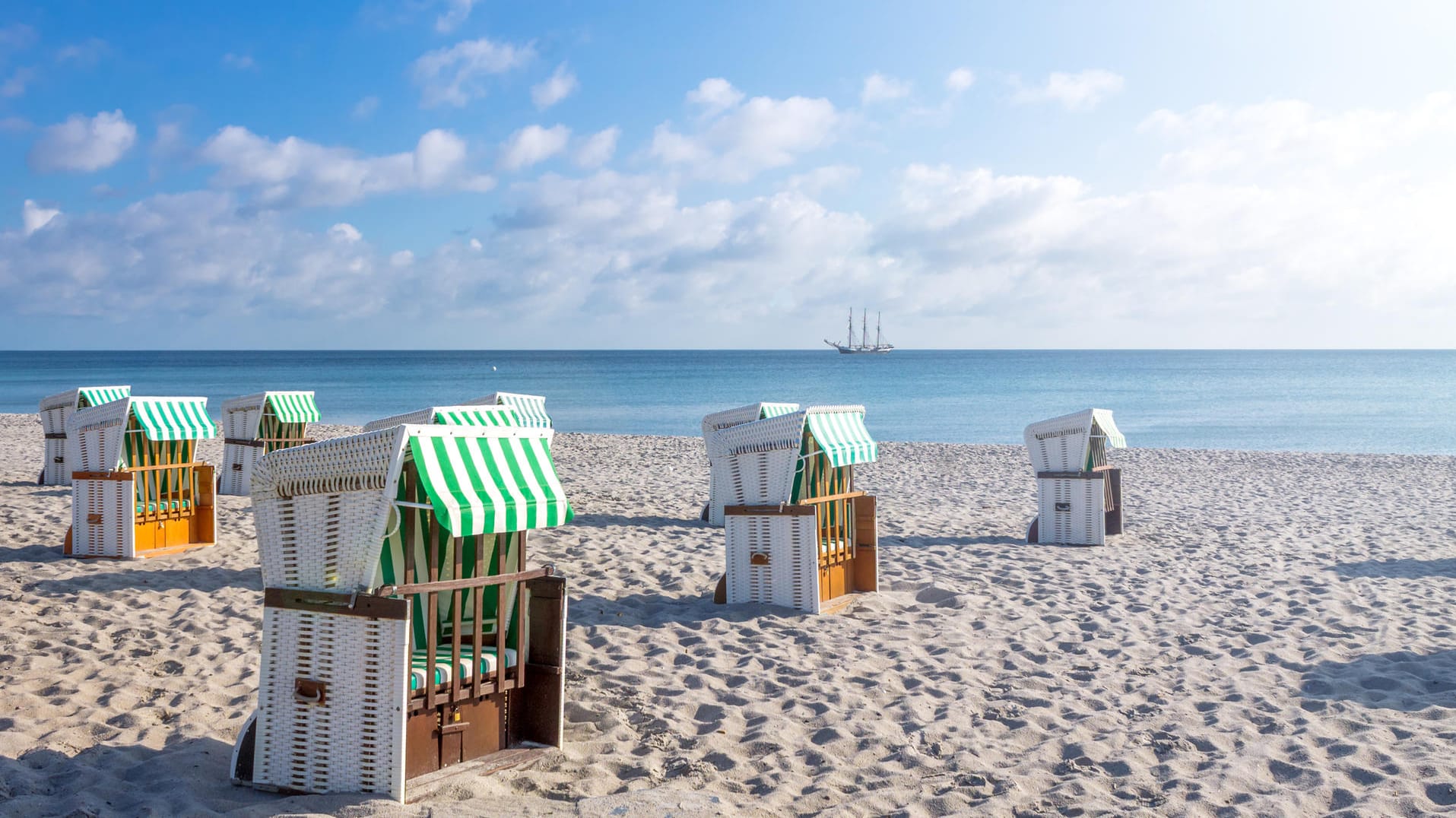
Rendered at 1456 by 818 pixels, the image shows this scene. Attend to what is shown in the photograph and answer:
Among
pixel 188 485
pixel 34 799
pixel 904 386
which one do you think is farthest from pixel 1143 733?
pixel 904 386

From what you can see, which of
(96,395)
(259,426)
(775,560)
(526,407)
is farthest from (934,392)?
(775,560)

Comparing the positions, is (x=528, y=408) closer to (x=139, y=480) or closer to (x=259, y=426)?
(x=259, y=426)

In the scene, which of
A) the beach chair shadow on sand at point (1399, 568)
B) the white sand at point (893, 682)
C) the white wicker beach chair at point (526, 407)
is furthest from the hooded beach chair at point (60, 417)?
the beach chair shadow on sand at point (1399, 568)

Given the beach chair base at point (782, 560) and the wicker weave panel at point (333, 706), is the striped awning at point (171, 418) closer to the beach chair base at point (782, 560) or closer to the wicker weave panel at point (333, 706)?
the beach chair base at point (782, 560)

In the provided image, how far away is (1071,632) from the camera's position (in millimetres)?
6344

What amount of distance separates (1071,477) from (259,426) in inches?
354

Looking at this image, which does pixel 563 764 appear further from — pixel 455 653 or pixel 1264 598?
pixel 1264 598

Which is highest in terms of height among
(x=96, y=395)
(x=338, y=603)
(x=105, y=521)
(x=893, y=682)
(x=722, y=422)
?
(x=96, y=395)

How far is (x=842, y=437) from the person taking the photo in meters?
7.06

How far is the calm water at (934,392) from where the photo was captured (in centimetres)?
3344

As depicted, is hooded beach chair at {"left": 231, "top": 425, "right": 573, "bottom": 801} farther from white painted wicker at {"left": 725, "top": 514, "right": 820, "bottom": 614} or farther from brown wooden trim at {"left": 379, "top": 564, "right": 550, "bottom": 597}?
white painted wicker at {"left": 725, "top": 514, "right": 820, "bottom": 614}

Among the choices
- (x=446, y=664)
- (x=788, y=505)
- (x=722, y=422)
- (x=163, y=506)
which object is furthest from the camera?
(x=722, y=422)

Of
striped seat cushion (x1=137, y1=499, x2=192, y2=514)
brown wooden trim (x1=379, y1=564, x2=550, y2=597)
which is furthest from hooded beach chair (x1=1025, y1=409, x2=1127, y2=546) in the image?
striped seat cushion (x1=137, y1=499, x2=192, y2=514)

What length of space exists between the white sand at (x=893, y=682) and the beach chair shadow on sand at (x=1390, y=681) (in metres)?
0.02
